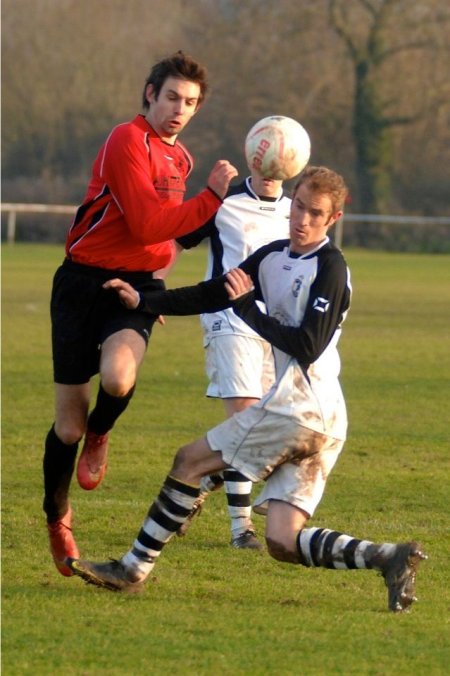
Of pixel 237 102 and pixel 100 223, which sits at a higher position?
pixel 100 223

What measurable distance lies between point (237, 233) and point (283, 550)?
6.97ft

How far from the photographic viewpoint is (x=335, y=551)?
481 centimetres

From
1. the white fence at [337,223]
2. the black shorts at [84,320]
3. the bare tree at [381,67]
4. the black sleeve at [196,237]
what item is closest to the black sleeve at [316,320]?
the black shorts at [84,320]

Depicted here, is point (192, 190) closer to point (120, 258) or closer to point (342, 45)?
point (342, 45)

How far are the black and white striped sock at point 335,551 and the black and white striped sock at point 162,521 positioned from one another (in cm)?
46

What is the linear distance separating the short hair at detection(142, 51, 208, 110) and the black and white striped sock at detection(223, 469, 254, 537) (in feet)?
5.96

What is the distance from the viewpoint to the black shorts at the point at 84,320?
5.57 metres

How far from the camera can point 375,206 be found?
45469 millimetres

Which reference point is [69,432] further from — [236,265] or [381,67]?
[381,67]

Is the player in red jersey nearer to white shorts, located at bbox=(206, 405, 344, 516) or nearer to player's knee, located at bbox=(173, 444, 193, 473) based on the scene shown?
player's knee, located at bbox=(173, 444, 193, 473)

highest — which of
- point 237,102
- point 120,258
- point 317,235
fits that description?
point 317,235

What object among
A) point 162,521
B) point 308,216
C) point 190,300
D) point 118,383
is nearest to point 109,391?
point 118,383

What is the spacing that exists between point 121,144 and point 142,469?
285cm

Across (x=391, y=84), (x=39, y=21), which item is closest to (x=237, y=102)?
(x=391, y=84)
